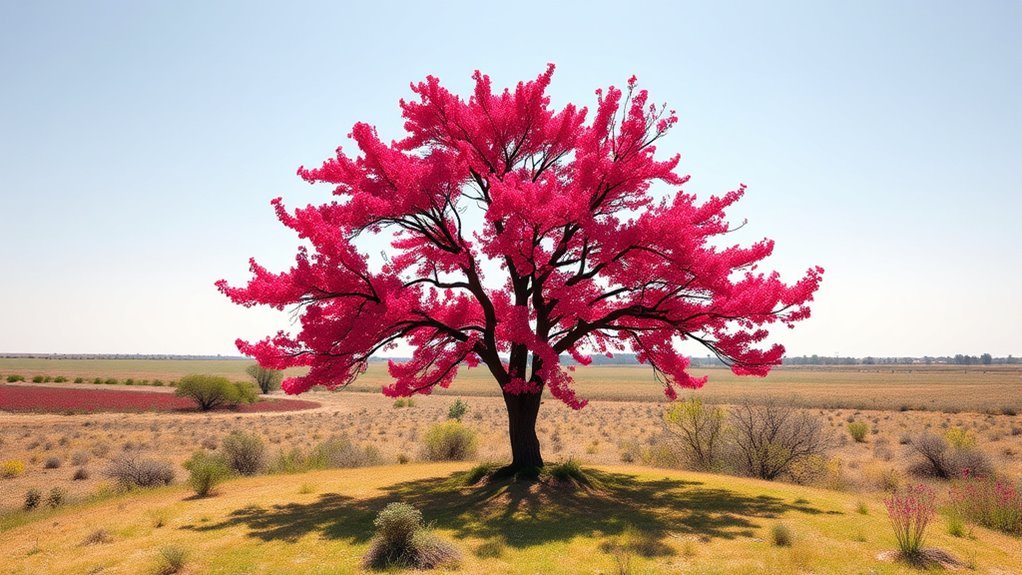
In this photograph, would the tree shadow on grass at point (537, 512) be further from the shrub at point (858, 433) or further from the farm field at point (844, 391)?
the shrub at point (858, 433)

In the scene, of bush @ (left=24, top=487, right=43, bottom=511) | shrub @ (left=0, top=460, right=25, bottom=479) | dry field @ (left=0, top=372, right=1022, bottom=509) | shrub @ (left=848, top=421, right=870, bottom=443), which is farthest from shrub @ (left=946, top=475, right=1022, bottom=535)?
shrub @ (left=0, top=460, right=25, bottom=479)

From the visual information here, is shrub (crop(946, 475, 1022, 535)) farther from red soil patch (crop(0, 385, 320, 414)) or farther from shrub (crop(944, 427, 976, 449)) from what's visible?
red soil patch (crop(0, 385, 320, 414))

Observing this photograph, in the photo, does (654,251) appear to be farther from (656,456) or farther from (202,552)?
(656,456)

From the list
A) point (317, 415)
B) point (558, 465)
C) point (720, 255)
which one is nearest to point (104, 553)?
point (558, 465)

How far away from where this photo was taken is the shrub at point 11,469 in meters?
23.5

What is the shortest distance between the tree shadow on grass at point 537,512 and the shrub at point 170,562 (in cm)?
181

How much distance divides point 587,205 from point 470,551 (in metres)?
7.54

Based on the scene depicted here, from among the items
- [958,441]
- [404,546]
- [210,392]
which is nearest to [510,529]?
[404,546]

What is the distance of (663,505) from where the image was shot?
13.6 m

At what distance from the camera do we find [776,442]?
19875 mm

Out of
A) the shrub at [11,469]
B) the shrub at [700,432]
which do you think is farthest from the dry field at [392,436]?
the shrub at [700,432]

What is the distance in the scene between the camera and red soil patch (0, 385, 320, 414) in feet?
153

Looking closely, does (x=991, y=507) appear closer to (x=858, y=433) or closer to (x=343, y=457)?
(x=343, y=457)

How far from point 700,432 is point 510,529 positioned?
41.8 ft
